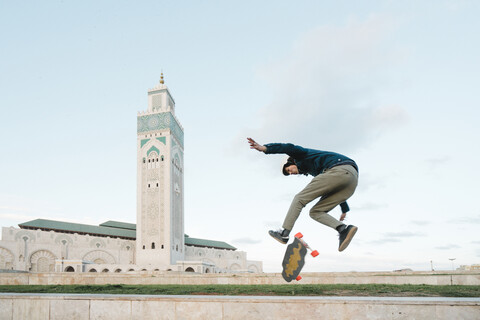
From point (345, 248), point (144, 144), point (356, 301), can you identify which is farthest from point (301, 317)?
point (144, 144)

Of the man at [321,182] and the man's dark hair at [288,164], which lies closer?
the man at [321,182]

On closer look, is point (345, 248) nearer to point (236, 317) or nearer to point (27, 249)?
point (236, 317)

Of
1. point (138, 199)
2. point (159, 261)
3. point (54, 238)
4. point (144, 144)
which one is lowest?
point (159, 261)

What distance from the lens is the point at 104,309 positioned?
5961 mm

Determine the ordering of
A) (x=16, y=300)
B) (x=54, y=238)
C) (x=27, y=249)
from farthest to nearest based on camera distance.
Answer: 1. (x=54, y=238)
2. (x=27, y=249)
3. (x=16, y=300)

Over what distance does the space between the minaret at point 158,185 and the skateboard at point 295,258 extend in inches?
2334

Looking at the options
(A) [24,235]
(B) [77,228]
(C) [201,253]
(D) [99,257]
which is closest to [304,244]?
(A) [24,235]

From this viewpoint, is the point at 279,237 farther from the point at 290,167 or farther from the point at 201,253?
the point at 201,253

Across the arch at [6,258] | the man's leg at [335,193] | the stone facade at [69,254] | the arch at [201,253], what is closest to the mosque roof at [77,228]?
the stone facade at [69,254]

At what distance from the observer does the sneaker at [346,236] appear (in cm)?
482

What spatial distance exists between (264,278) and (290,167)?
1329 cm

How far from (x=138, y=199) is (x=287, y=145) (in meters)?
64.0

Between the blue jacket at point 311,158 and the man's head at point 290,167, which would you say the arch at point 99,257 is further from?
the blue jacket at point 311,158

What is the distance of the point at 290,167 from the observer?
518 centimetres
